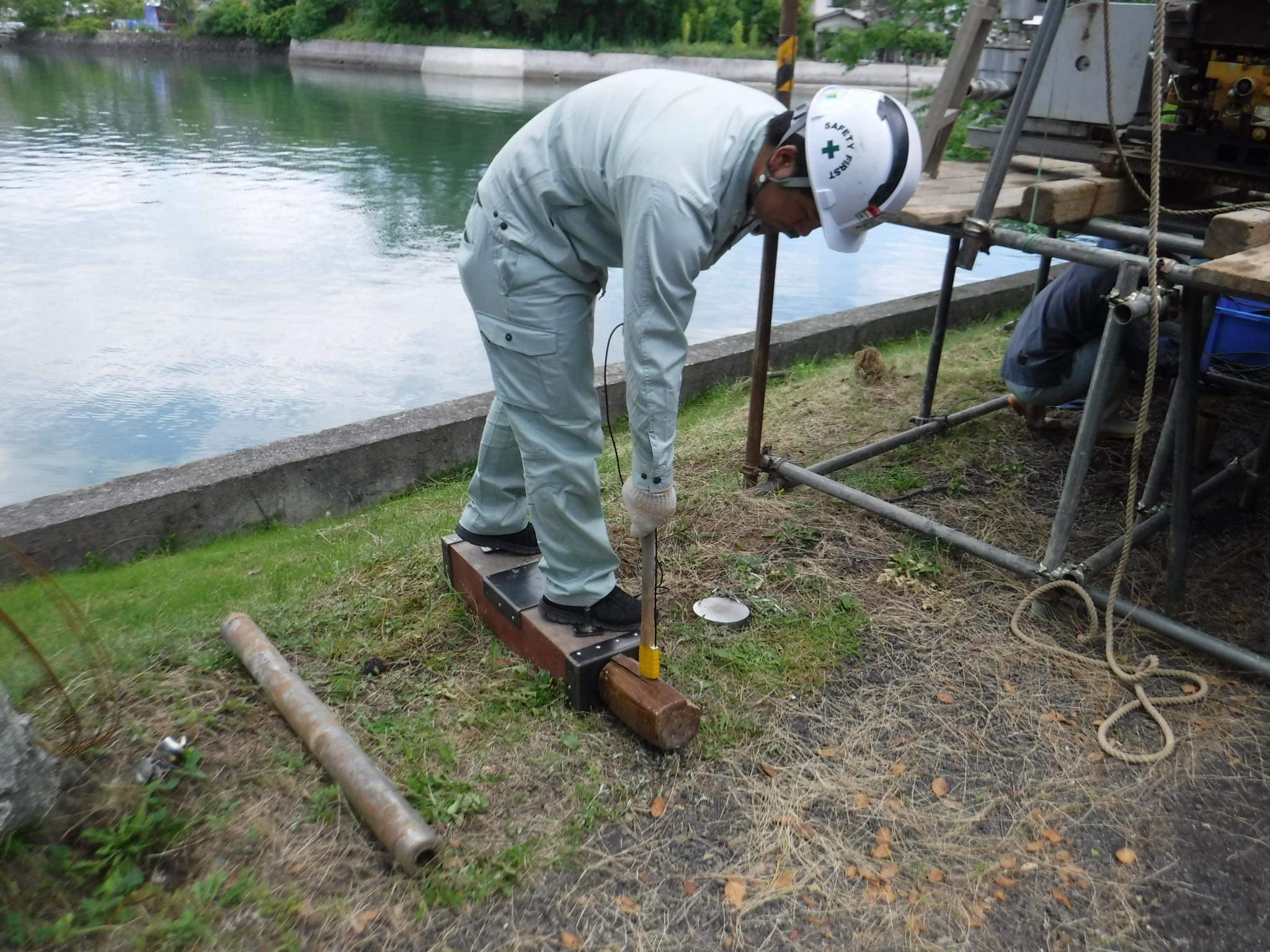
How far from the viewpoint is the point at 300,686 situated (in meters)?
2.66

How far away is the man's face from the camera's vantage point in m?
2.29

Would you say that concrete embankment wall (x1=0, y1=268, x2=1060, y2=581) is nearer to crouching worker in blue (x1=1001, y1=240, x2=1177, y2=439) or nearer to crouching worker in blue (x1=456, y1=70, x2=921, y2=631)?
crouching worker in blue (x1=456, y1=70, x2=921, y2=631)

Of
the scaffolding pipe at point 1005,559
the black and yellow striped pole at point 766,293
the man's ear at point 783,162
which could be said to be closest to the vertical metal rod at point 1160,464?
the scaffolding pipe at point 1005,559

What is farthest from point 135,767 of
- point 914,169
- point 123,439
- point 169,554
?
point 123,439

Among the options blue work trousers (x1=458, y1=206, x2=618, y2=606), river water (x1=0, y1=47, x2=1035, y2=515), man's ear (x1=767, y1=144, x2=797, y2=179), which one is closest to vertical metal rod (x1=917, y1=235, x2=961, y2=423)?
man's ear (x1=767, y1=144, x2=797, y2=179)

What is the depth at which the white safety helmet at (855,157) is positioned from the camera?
87.9 inches

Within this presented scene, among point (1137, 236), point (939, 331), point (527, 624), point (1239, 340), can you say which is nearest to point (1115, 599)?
point (1137, 236)

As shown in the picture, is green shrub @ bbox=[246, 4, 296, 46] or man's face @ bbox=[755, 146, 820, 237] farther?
green shrub @ bbox=[246, 4, 296, 46]

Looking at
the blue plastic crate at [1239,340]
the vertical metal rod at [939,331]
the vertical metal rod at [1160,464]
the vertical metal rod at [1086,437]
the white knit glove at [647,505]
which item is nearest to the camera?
the white knit glove at [647,505]

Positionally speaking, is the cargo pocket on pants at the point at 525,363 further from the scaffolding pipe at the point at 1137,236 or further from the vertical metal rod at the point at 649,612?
the scaffolding pipe at the point at 1137,236

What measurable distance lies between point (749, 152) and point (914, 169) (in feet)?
1.44

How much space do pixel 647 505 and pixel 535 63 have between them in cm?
4353

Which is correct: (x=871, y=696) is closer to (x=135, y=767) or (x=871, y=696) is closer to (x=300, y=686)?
(x=300, y=686)

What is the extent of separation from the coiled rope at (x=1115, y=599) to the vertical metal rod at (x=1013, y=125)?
16 centimetres
